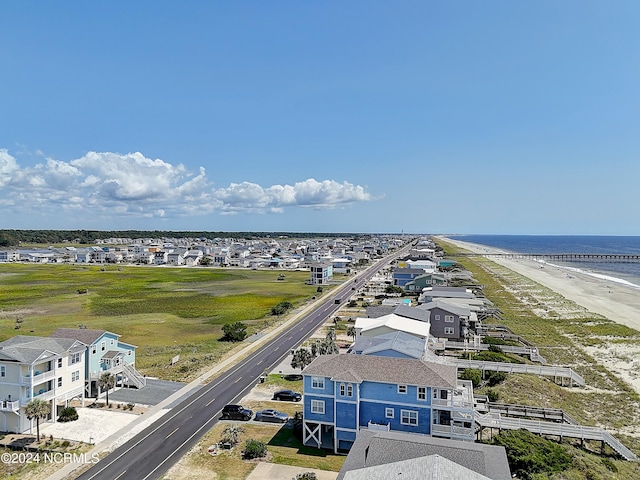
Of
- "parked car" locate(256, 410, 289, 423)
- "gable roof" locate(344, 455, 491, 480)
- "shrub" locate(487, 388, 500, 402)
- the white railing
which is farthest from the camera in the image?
"shrub" locate(487, 388, 500, 402)

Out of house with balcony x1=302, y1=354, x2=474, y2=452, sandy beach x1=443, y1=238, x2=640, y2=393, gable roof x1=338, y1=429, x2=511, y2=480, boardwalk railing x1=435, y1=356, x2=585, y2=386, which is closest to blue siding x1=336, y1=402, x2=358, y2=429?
house with balcony x1=302, y1=354, x2=474, y2=452

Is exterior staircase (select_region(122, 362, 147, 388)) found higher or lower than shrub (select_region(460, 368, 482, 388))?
lower

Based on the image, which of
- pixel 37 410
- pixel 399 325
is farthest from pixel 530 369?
pixel 37 410

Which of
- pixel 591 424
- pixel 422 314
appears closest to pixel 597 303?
pixel 422 314

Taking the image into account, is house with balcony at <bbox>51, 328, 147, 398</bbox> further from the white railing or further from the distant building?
the distant building

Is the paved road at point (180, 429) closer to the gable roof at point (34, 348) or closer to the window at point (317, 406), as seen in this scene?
the window at point (317, 406)

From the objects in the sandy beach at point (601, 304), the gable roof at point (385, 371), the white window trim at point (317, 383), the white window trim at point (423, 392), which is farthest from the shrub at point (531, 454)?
the sandy beach at point (601, 304)

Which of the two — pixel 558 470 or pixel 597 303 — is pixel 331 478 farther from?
pixel 597 303

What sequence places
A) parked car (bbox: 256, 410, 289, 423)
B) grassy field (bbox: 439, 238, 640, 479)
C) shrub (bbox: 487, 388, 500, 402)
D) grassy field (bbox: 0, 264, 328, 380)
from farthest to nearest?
grassy field (bbox: 0, 264, 328, 380)
shrub (bbox: 487, 388, 500, 402)
parked car (bbox: 256, 410, 289, 423)
grassy field (bbox: 439, 238, 640, 479)

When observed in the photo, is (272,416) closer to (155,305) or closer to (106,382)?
(106,382)
